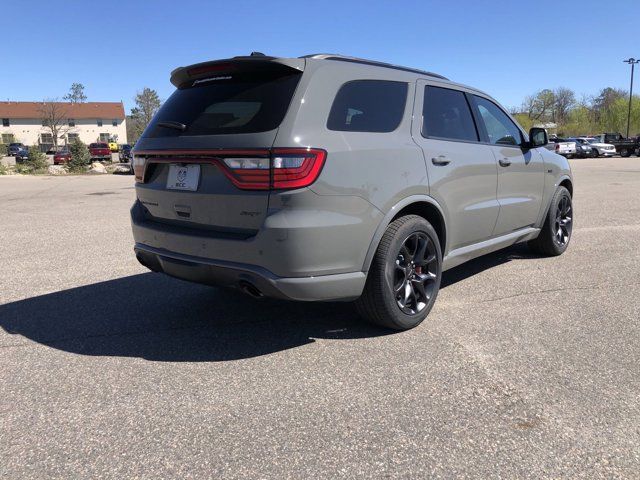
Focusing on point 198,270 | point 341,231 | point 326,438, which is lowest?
point 326,438

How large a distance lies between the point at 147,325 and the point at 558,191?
4641 millimetres

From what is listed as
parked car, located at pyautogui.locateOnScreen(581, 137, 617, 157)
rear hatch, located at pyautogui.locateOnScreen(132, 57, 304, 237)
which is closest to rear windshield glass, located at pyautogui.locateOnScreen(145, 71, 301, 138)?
rear hatch, located at pyautogui.locateOnScreen(132, 57, 304, 237)

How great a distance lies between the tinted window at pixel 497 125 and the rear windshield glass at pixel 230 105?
7.69ft

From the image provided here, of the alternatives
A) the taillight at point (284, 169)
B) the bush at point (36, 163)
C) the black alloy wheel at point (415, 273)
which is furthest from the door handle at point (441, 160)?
the bush at point (36, 163)

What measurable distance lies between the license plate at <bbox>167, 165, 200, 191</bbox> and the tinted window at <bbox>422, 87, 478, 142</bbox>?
5.49ft

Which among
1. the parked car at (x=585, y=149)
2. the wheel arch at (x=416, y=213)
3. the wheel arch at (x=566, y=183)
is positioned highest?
the parked car at (x=585, y=149)

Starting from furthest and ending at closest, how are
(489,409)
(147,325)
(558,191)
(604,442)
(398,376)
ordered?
(558,191) → (147,325) → (398,376) → (489,409) → (604,442)

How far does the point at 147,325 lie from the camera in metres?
4.02

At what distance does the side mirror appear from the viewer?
5.39m

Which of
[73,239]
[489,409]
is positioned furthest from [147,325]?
[73,239]

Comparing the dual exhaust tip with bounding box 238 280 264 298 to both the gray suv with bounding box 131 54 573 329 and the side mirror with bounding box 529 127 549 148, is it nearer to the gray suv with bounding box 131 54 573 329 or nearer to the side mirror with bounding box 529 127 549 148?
the gray suv with bounding box 131 54 573 329

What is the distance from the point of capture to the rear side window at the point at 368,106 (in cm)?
335

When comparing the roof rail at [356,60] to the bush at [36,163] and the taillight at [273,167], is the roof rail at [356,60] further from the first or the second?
the bush at [36,163]

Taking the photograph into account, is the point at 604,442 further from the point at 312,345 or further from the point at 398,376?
the point at 312,345
